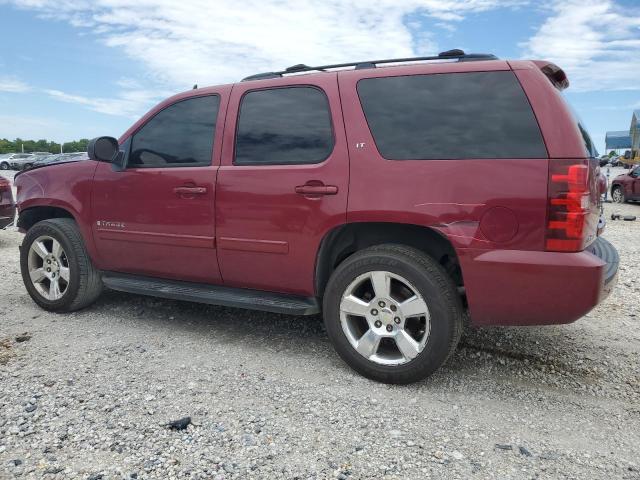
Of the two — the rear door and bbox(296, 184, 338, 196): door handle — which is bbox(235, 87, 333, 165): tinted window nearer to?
the rear door

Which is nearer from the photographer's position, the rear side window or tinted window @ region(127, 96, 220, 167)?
the rear side window

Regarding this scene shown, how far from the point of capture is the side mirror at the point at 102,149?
4.01m

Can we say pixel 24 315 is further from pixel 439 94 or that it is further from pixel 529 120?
pixel 529 120

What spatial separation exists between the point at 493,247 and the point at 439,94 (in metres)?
0.94

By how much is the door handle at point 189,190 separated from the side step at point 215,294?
693mm

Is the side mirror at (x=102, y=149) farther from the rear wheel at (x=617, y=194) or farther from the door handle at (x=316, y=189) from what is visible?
the rear wheel at (x=617, y=194)

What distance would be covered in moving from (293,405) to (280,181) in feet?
4.54

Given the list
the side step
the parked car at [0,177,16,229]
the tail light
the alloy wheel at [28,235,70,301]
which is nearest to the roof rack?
the tail light

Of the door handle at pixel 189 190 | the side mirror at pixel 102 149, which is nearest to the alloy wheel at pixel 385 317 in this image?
the door handle at pixel 189 190

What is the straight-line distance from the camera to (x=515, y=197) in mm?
2748

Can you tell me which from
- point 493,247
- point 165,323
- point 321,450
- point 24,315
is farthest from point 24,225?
point 493,247

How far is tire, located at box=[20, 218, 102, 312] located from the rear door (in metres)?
1.48

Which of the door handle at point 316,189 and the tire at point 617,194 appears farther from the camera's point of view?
the tire at point 617,194

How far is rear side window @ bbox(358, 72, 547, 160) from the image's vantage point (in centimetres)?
281
